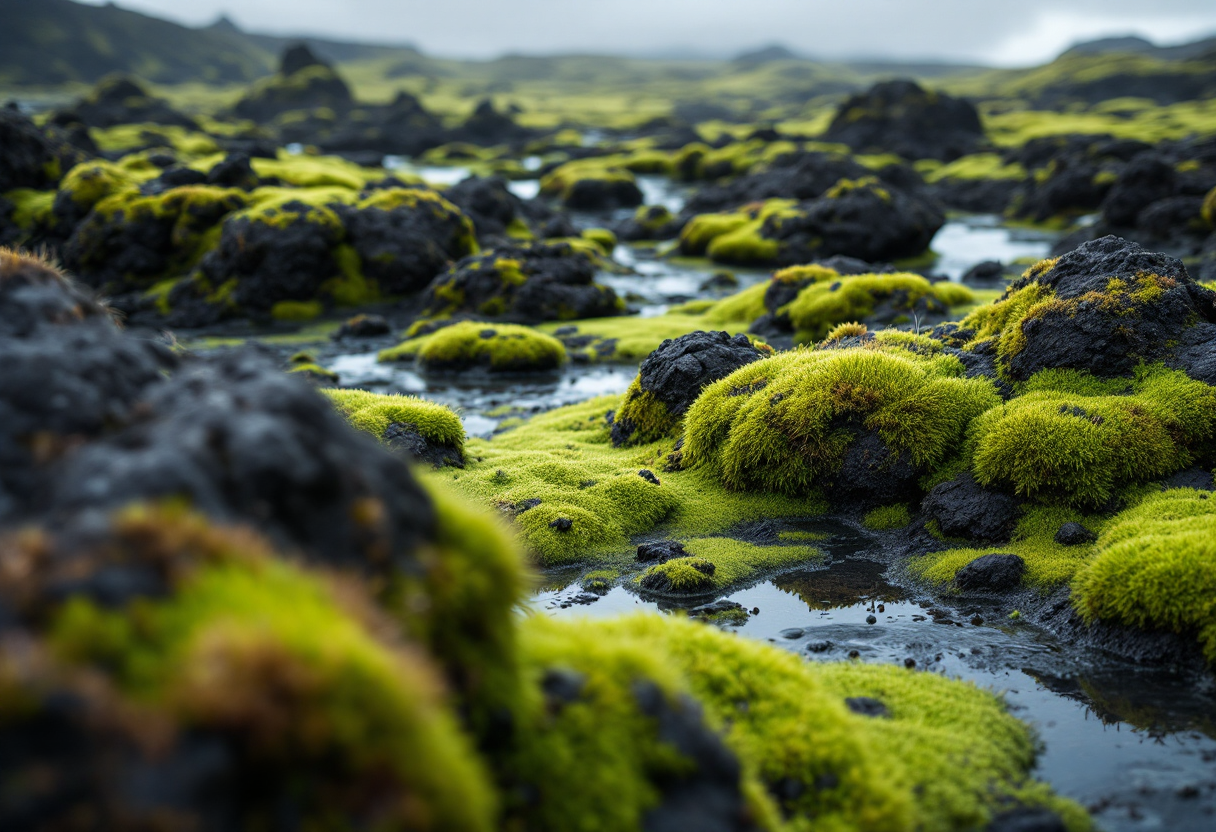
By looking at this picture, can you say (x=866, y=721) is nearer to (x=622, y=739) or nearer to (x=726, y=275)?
(x=622, y=739)

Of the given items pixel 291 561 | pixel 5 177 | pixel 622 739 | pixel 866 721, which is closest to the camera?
pixel 291 561

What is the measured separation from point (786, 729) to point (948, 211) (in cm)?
7603

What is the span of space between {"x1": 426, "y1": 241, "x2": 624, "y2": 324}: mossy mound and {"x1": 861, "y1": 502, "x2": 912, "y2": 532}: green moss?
25.5 meters

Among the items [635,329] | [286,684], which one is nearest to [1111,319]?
[286,684]

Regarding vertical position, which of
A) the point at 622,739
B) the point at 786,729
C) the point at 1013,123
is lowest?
the point at 786,729

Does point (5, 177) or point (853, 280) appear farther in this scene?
point (5, 177)

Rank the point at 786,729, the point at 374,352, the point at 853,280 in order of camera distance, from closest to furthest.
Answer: the point at 786,729 < the point at 853,280 < the point at 374,352

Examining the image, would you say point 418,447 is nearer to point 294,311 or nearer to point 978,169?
point 294,311

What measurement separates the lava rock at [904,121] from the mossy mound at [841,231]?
55.0 meters

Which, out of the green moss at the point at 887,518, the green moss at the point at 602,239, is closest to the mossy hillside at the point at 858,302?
the green moss at the point at 887,518

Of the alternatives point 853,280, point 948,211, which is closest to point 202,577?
point 853,280

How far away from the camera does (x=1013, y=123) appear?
381 ft

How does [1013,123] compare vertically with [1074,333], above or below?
above

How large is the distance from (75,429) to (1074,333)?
1447cm
